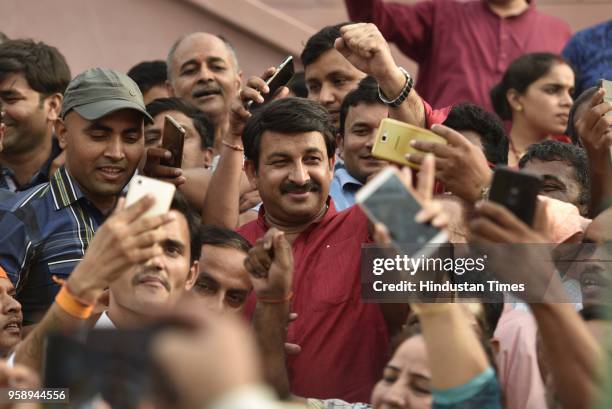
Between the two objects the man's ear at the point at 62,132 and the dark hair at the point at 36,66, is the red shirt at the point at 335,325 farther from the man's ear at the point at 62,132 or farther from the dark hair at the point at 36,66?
the dark hair at the point at 36,66

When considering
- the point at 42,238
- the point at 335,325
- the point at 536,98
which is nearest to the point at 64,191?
the point at 42,238

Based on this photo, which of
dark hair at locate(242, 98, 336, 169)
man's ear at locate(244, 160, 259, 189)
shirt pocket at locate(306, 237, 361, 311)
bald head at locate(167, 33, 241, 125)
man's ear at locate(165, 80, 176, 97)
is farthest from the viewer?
man's ear at locate(165, 80, 176, 97)

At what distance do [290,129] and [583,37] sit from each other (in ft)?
9.46

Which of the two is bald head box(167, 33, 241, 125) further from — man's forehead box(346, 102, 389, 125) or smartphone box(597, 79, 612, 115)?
smartphone box(597, 79, 612, 115)

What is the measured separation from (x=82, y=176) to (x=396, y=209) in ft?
7.78

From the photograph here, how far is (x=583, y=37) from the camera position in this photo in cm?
776

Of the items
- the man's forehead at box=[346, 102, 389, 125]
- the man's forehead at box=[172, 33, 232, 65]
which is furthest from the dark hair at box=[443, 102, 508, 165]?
the man's forehead at box=[172, 33, 232, 65]

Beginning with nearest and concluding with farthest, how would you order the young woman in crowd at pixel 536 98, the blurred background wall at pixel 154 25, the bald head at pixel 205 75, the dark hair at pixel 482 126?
the dark hair at pixel 482 126, the young woman in crowd at pixel 536 98, the bald head at pixel 205 75, the blurred background wall at pixel 154 25

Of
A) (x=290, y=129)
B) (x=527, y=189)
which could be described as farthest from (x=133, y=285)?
(x=527, y=189)

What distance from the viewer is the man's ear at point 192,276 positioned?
5.00 metres

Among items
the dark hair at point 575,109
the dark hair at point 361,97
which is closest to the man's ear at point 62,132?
the dark hair at point 361,97

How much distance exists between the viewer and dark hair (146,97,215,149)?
675cm

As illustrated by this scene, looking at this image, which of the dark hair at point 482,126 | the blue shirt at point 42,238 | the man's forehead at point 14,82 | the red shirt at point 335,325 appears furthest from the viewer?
the man's forehead at point 14,82

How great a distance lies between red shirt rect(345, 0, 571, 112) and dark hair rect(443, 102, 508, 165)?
61.7 inches
